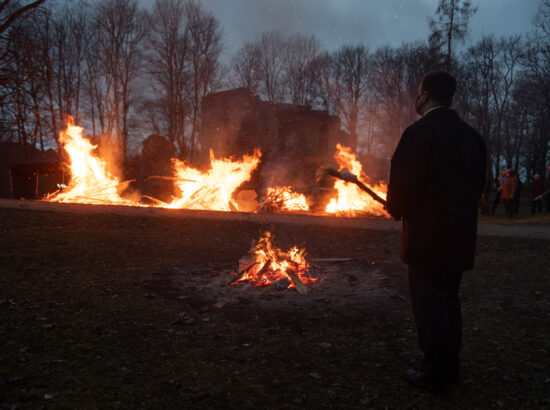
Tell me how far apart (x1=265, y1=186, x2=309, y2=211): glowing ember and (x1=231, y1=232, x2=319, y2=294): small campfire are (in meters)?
8.66

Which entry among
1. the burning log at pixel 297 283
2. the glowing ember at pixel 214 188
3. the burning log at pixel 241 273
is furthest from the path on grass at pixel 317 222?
the burning log at pixel 297 283

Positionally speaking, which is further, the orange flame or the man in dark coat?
the orange flame

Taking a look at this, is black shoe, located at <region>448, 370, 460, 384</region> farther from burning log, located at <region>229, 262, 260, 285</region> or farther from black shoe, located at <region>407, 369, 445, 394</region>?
burning log, located at <region>229, 262, 260, 285</region>

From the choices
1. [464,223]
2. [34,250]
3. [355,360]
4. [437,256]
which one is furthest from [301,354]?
[34,250]

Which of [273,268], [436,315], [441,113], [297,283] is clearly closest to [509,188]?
[273,268]

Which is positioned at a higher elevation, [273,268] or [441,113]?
[441,113]

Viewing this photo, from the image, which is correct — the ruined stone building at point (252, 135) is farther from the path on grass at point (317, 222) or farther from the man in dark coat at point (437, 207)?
the man in dark coat at point (437, 207)

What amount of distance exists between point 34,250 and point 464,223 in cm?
686

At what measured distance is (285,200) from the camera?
579 inches

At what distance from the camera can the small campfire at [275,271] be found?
5.06m

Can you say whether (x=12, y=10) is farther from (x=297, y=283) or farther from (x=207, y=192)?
(x=297, y=283)

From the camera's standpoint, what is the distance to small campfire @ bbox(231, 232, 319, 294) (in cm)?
506

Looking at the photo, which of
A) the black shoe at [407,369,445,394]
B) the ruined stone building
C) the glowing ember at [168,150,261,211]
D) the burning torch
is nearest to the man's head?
the burning torch

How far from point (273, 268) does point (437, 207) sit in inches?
132
